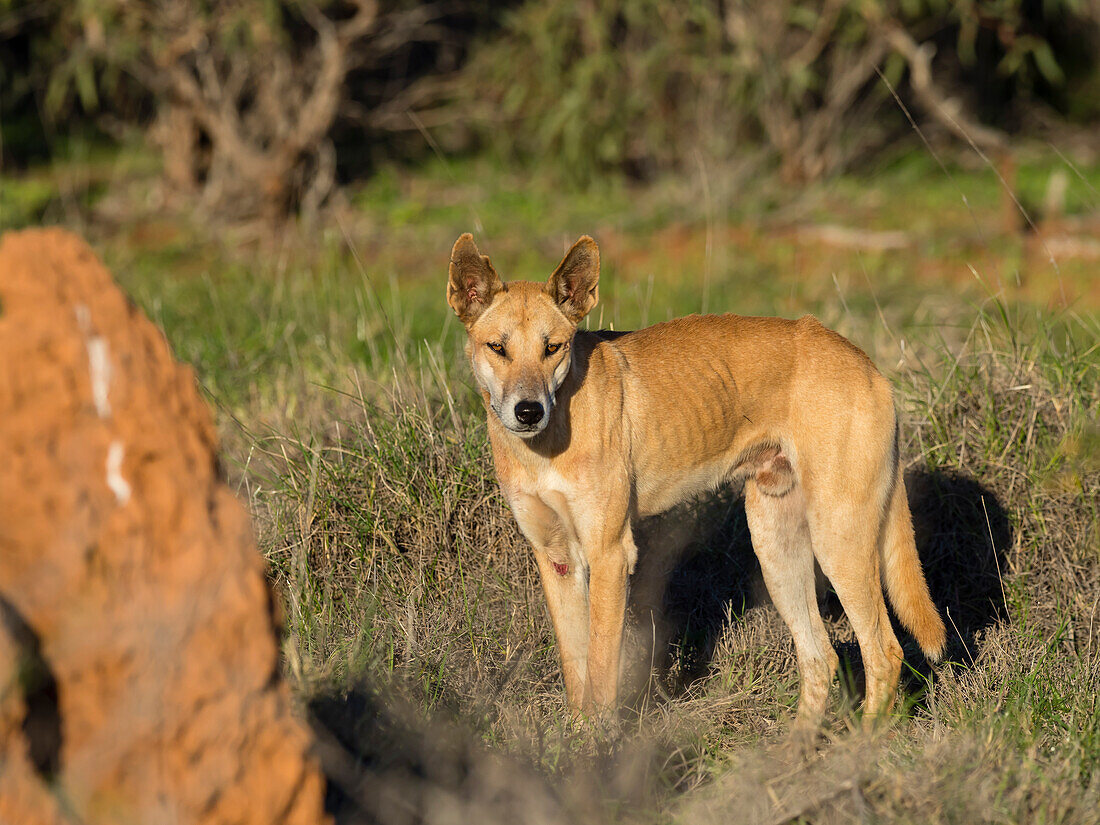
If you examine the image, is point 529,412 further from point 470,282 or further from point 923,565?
point 923,565

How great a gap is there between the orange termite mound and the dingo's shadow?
2501 mm

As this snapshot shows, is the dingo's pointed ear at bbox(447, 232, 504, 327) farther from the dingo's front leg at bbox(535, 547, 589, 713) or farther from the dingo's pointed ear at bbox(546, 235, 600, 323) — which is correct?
the dingo's front leg at bbox(535, 547, 589, 713)

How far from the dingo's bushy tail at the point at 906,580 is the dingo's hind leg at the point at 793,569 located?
A: 32cm

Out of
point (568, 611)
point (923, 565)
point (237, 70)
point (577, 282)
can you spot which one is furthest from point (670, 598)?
point (237, 70)

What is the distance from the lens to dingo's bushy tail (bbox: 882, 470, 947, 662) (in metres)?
3.90

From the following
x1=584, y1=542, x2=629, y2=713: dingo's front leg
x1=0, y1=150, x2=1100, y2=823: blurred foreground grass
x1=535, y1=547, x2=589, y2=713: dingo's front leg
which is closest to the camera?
x1=0, y1=150, x2=1100, y2=823: blurred foreground grass

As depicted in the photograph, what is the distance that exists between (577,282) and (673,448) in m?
0.69

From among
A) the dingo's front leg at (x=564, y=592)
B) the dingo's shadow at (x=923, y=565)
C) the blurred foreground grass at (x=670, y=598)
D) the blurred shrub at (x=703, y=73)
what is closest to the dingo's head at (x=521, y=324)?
the dingo's front leg at (x=564, y=592)

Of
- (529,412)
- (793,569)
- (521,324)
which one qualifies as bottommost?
(793,569)

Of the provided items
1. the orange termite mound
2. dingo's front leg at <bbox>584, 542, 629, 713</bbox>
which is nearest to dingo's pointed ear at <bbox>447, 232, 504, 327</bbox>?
dingo's front leg at <bbox>584, 542, 629, 713</bbox>

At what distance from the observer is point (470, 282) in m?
3.83

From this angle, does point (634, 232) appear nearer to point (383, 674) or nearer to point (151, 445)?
point (383, 674)

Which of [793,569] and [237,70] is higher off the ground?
[793,569]

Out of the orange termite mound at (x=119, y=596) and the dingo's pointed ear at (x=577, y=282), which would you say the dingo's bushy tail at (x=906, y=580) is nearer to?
the dingo's pointed ear at (x=577, y=282)
